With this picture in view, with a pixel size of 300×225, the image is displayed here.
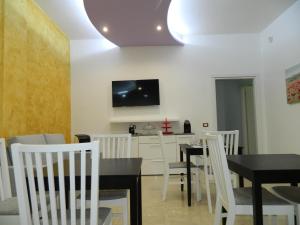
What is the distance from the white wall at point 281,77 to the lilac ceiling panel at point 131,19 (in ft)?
6.32

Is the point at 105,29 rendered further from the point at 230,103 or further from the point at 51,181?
the point at 230,103

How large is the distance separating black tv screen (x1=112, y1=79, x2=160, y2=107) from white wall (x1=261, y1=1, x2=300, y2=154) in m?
2.36

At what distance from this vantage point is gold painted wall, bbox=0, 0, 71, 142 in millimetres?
3424

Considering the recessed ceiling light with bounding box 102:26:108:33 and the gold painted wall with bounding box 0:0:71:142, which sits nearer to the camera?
the gold painted wall with bounding box 0:0:71:142

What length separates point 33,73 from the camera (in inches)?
166

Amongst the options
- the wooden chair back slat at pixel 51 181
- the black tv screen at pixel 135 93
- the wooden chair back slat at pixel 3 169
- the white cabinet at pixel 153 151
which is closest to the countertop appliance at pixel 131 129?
the white cabinet at pixel 153 151

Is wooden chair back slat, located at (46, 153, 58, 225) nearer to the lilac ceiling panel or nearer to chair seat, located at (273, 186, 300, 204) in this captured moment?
chair seat, located at (273, 186, 300, 204)

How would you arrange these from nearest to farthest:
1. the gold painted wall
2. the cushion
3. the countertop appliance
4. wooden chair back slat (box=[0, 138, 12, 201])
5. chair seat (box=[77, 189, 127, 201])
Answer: wooden chair back slat (box=[0, 138, 12, 201]) < chair seat (box=[77, 189, 127, 201]) < the gold painted wall < the cushion < the countertop appliance

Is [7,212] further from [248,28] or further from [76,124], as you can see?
[248,28]

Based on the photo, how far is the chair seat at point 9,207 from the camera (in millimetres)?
1627

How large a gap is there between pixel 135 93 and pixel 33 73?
2246 mm

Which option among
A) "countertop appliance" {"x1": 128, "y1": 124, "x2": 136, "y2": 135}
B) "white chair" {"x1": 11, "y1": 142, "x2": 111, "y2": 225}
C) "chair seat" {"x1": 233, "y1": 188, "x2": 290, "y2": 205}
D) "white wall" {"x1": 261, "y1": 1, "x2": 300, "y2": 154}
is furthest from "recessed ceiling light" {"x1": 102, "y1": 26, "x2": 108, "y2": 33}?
"white chair" {"x1": 11, "y1": 142, "x2": 111, "y2": 225}

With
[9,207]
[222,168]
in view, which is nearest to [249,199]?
[222,168]

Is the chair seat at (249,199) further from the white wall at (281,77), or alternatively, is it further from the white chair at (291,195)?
the white wall at (281,77)
